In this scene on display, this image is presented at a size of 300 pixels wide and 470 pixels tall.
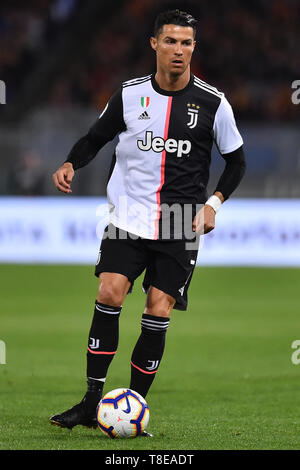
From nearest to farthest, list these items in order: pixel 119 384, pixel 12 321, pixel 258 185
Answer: pixel 119 384, pixel 12 321, pixel 258 185

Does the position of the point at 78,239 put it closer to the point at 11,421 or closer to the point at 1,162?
the point at 1,162

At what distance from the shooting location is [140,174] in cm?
531

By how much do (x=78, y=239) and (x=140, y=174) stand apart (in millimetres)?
9802

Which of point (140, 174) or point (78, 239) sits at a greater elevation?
point (140, 174)

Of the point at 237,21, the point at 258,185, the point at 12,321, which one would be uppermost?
the point at 237,21

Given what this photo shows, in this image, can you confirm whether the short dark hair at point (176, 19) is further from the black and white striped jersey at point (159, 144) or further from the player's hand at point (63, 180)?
the player's hand at point (63, 180)

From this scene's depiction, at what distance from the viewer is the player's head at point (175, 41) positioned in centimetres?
519

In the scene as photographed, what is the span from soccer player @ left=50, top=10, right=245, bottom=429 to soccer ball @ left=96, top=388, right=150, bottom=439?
0.80 ft

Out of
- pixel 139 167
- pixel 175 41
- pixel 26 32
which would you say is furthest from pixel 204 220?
pixel 26 32

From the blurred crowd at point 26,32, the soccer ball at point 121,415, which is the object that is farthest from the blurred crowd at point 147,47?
the soccer ball at point 121,415

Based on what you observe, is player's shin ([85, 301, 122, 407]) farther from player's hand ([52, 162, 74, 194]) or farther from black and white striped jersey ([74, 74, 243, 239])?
player's hand ([52, 162, 74, 194])

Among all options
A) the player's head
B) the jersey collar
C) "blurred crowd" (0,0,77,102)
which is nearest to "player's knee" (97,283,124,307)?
the jersey collar

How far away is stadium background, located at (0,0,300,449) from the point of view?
7.45 meters

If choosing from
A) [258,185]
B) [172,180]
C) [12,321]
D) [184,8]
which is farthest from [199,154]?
[184,8]
